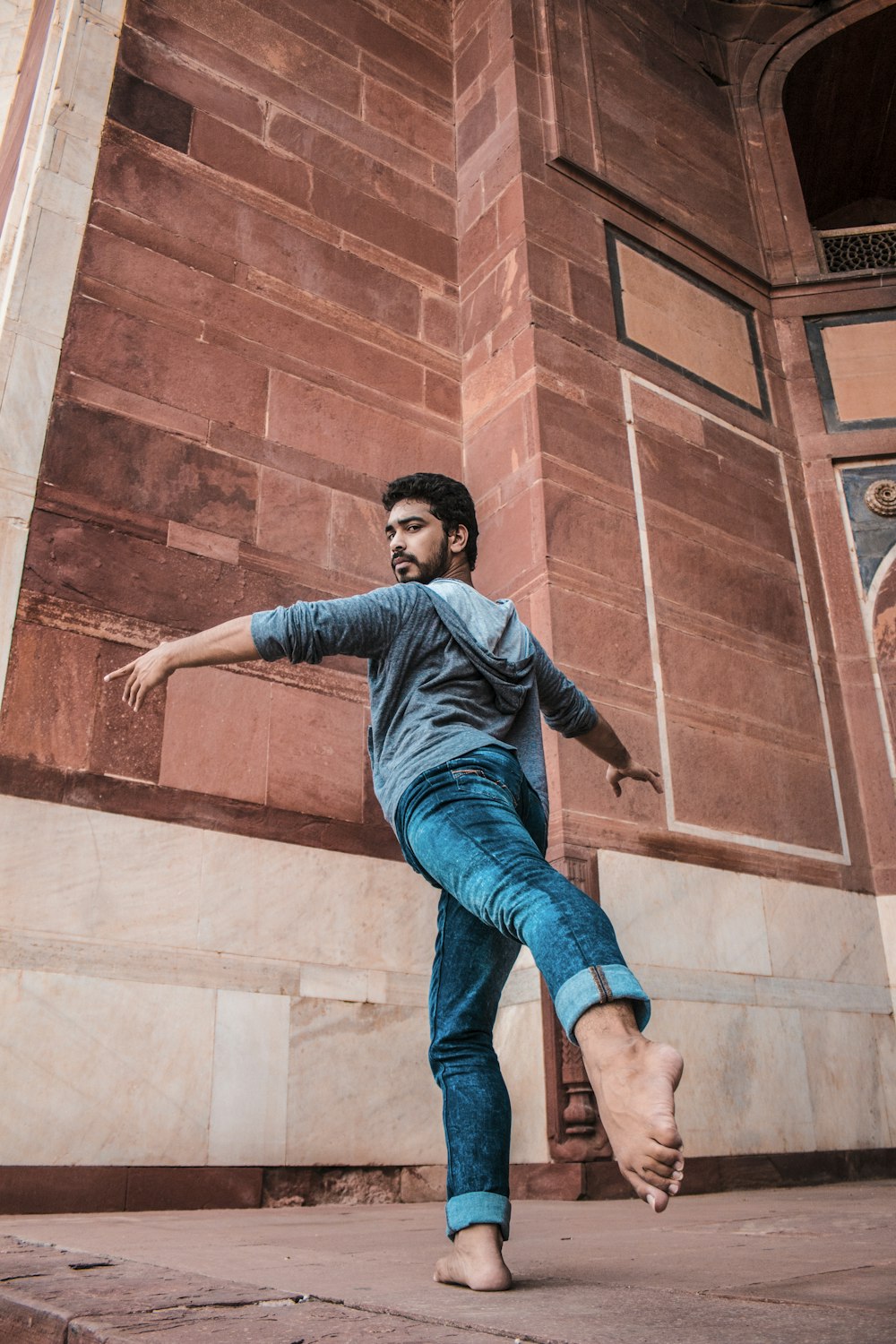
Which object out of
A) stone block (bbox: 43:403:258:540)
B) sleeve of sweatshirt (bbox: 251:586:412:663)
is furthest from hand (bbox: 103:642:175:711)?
stone block (bbox: 43:403:258:540)

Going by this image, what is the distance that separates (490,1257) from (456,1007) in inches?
14.7

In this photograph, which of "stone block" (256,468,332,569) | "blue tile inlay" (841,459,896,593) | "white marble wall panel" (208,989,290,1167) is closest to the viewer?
"white marble wall panel" (208,989,290,1167)

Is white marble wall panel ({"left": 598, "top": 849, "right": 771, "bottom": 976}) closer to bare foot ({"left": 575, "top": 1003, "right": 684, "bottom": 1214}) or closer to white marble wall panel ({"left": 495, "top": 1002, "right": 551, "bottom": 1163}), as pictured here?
white marble wall panel ({"left": 495, "top": 1002, "right": 551, "bottom": 1163})

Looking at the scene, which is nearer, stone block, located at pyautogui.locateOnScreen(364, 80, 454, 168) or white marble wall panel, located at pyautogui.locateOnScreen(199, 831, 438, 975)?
white marble wall panel, located at pyautogui.locateOnScreen(199, 831, 438, 975)

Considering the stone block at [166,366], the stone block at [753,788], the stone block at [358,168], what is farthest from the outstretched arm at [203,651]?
the stone block at [358,168]

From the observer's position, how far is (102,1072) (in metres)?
3.36

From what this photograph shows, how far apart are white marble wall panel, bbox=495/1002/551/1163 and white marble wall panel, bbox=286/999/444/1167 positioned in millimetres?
289

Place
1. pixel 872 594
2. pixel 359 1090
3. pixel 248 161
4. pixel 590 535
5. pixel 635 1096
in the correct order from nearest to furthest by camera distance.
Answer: pixel 635 1096 → pixel 359 1090 → pixel 590 535 → pixel 248 161 → pixel 872 594

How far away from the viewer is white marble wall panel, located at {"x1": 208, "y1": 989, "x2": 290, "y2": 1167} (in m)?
3.55

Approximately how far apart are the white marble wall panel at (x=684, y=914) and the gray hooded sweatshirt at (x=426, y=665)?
86.3 inches

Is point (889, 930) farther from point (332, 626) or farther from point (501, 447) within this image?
point (332, 626)

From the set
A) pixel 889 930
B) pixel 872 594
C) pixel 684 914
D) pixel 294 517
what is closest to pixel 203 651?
pixel 294 517

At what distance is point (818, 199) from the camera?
32.1ft

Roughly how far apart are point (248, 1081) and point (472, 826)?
2.35 meters
